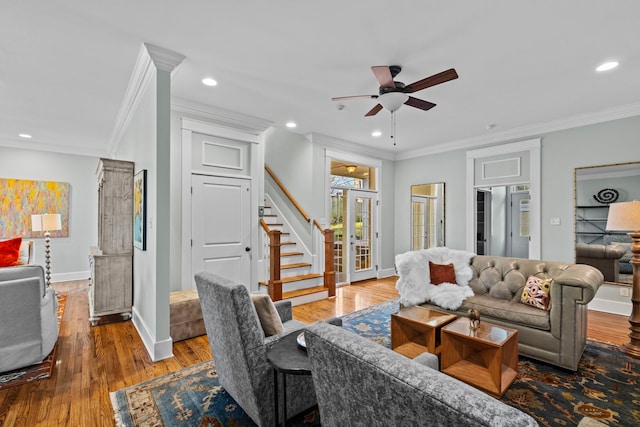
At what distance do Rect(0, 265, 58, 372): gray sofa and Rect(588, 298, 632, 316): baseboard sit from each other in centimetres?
643

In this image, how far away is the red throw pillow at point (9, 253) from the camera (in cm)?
451

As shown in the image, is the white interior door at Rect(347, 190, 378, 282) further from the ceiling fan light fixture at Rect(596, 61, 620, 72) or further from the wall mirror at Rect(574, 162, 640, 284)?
the ceiling fan light fixture at Rect(596, 61, 620, 72)

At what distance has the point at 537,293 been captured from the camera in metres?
3.00

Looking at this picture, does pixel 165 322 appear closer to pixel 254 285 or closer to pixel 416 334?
pixel 254 285

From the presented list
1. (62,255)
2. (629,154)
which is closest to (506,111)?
(629,154)

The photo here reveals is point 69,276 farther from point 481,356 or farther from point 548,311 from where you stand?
point 548,311

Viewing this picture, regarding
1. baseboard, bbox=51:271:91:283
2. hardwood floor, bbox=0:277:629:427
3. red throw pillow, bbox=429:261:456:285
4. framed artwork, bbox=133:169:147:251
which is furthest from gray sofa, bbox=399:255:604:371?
baseboard, bbox=51:271:91:283

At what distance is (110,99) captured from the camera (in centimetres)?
395

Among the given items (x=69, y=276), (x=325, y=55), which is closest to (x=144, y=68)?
(x=325, y=55)

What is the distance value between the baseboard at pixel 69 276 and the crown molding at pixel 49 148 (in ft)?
8.12

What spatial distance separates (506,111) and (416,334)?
11.2 ft

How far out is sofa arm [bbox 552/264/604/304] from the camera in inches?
102

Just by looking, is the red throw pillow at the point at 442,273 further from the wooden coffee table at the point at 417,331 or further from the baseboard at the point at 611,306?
the baseboard at the point at 611,306

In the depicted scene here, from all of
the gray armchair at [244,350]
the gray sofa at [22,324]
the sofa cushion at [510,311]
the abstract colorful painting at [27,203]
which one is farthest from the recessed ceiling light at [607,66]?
the abstract colorful painting at [27,203]
